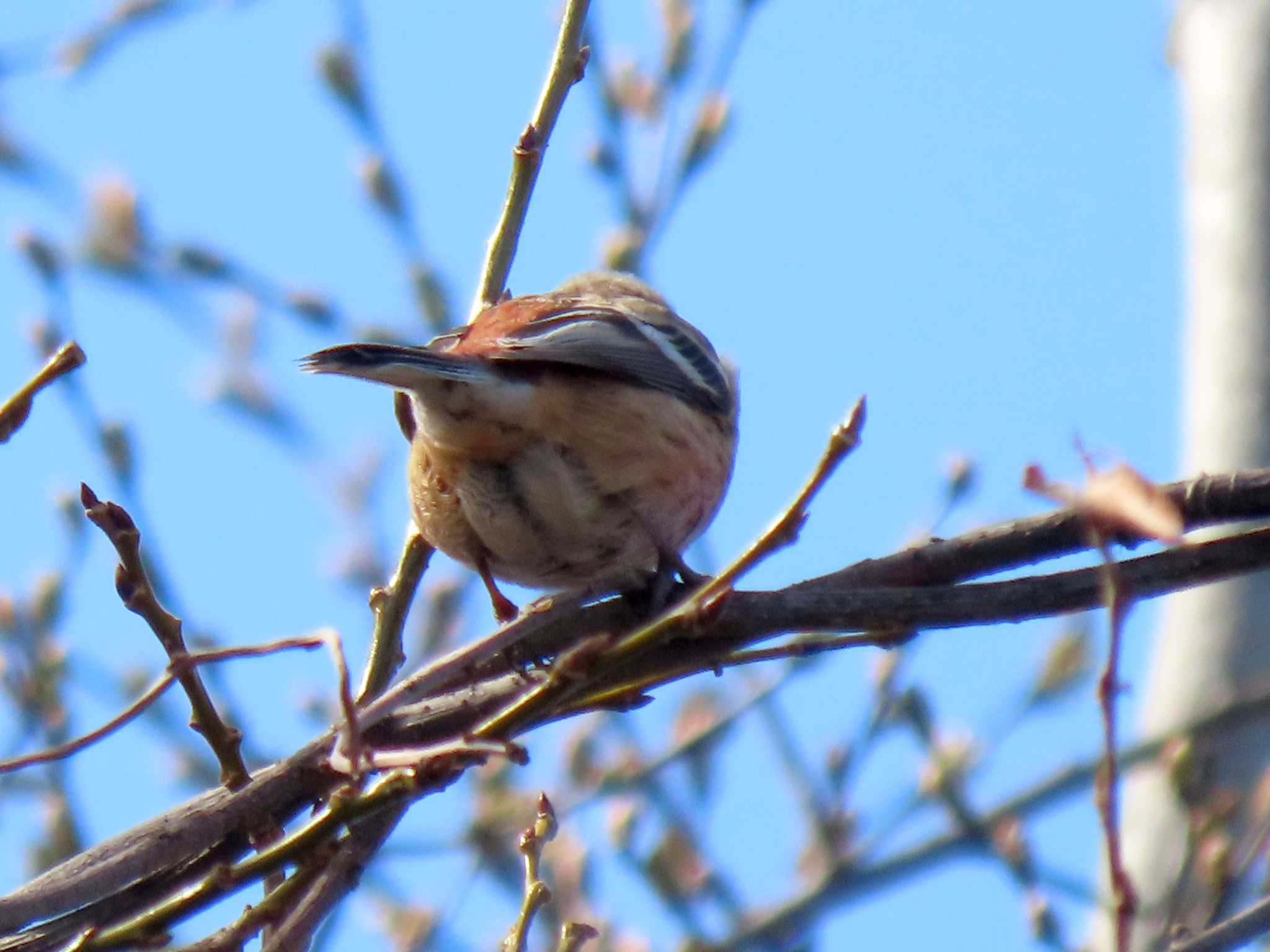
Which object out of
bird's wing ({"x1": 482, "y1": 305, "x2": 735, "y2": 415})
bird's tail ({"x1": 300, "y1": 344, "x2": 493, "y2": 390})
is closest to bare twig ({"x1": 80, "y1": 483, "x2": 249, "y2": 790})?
bird's tail ({"x1": 300, "y1": 344, "x2": 493, "y2": 390})

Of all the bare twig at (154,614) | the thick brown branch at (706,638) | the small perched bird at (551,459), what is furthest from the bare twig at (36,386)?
the small perched bird at (551,459)

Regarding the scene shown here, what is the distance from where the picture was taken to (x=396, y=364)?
344 cm

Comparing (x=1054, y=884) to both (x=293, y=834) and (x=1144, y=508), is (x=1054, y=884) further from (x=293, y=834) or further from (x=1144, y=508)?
(x=1144, y=508)

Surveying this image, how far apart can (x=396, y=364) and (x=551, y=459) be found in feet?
2.22

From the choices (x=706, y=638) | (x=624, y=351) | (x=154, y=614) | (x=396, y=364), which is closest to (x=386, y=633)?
(x=396, y=364)

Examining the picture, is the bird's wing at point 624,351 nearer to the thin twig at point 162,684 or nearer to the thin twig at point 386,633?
the thin twig at point 386,633

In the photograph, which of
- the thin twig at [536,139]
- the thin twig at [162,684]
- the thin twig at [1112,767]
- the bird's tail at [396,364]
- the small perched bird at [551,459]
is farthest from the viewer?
the small perched bird at [551,459]

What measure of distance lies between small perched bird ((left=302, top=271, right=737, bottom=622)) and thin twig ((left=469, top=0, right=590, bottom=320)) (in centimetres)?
22

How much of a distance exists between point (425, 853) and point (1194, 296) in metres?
4.36

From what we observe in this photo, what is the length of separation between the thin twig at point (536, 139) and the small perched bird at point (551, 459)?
8.6 inches

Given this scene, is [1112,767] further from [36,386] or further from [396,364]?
[396,364]

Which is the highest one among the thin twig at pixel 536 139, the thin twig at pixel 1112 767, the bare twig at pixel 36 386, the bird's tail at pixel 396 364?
the thin twig at pixel 536 139

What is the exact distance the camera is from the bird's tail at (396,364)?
10.5ft

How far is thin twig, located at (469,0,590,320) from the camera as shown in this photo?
367cm
